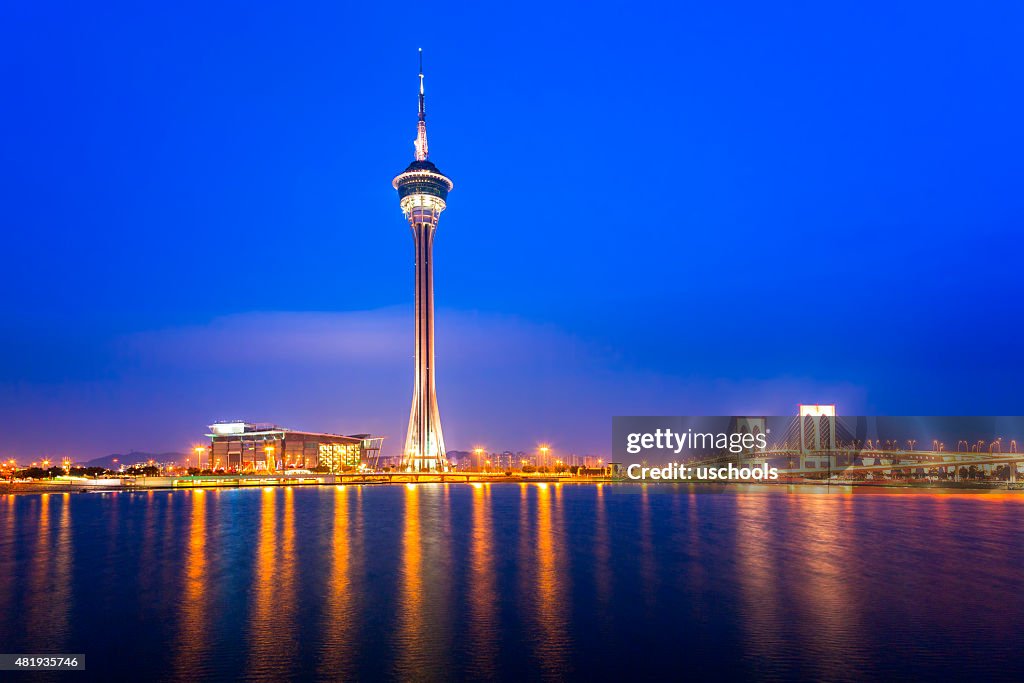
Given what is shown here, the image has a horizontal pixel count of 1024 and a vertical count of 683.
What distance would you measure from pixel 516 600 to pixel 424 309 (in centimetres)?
13624

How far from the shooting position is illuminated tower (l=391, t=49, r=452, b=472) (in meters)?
162

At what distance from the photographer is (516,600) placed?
31203 mm

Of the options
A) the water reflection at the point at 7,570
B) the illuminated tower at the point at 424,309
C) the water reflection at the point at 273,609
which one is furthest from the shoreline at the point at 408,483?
the water reflection at the point at 273,609

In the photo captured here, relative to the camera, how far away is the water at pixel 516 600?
21859 mm

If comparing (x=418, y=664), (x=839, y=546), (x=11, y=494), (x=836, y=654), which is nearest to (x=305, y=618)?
(x=418, y=664)

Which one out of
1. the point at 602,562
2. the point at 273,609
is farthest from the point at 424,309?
the point at 273,609

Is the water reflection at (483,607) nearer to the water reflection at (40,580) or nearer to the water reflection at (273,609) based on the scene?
the water reflection at (273,609)

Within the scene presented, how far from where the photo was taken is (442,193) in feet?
578

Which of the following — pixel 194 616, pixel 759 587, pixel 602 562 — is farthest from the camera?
pixel 602 562

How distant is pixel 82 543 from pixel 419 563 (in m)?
26.3

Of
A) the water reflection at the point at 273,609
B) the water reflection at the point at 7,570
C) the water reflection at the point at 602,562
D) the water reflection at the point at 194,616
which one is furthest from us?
the water reflection at the point at 602,562

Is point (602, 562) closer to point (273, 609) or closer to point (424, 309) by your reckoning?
point (273, 609)

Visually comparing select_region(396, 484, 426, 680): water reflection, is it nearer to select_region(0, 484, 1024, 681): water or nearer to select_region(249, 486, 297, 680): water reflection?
select_region(0, 484, 1024, 681): water

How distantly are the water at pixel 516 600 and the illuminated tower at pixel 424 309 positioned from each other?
99612mm
